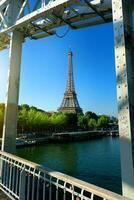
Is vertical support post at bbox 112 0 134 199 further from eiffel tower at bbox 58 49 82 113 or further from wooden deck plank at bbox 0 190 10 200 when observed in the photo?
eiffel tower at bbox 58 49 82 113

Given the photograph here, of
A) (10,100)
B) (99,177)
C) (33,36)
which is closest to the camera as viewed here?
(10,100)

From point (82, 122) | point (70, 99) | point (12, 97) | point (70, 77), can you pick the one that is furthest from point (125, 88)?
point (70, 99)

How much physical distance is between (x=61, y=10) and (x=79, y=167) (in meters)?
17.0

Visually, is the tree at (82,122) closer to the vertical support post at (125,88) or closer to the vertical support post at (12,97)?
the vertical support post at (12,97)

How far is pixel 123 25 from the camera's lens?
7.68 feet

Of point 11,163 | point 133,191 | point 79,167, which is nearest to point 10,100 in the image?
point 11,163

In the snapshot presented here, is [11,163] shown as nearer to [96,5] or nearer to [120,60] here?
[120,60]

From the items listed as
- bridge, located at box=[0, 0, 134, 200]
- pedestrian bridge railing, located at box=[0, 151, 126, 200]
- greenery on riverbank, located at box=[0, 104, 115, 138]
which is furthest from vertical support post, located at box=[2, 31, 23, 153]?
greenery on riverbank, located at box=[0, 104, 115, 138]

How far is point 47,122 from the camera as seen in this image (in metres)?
47.6

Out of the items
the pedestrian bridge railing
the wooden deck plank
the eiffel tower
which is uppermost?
the eiffel tower

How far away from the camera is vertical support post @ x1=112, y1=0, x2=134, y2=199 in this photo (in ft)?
6.98

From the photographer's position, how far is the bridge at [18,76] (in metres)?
2.18

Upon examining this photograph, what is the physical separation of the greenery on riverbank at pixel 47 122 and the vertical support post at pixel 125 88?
3022cm

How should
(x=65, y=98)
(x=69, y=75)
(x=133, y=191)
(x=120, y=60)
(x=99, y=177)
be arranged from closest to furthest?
(x=133, y=191) → (x=120, y=60) → (x=99, y=177) → (x=69, y=75) → (x=65, y=98)
